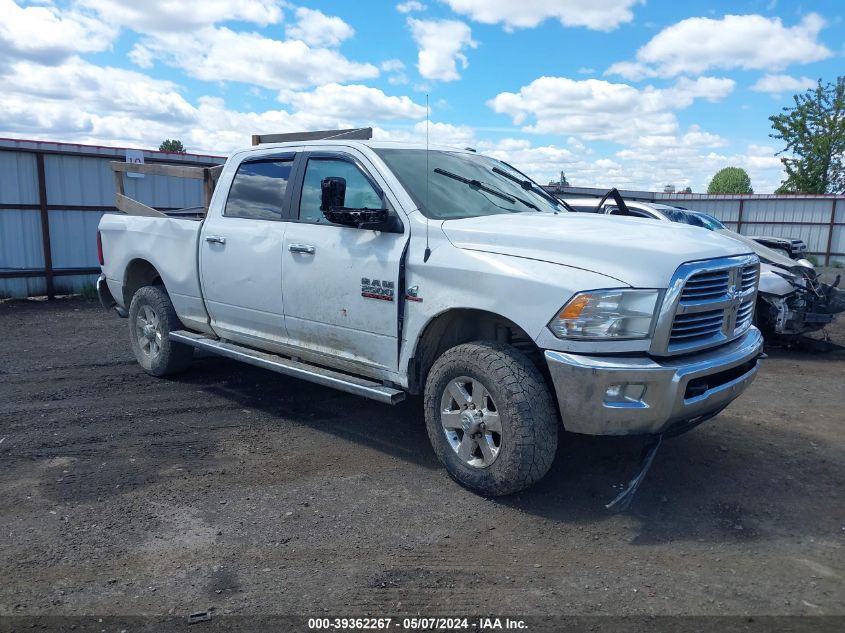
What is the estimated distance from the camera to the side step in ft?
14.6

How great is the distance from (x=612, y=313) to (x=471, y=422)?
1065mm

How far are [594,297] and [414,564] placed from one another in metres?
1.62

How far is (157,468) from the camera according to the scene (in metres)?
4.59

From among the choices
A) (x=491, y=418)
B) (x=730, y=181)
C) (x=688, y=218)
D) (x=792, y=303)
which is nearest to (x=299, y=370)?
(x=491, y=418)

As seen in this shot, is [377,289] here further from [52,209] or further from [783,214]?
[783,214]

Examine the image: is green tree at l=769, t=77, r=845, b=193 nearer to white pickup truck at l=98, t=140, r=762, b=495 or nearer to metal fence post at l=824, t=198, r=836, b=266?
metal fence post at l=824, t=198, r=836, b=266

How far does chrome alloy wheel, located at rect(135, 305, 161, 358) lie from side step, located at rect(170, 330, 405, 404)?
38 cm

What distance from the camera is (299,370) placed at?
4953 mm

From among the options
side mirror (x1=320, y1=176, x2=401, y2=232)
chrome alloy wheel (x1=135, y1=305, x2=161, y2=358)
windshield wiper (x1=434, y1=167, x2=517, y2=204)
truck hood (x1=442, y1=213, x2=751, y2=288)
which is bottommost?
chrome alloy wheel (x1=135, y1=305, x2=161, y2=358)

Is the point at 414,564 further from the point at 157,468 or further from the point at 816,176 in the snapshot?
the point at 816,176

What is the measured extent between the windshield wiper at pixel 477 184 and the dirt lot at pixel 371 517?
6.10 ft

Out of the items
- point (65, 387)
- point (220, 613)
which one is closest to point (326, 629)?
point (220, 613)

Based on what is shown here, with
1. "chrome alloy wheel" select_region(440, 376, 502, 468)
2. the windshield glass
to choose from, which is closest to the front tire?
"chrome alloy wheel" select_region(440, 376, 502, 468)

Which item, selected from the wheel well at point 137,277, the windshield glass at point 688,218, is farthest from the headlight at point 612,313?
the windshield glass at point 688,218
